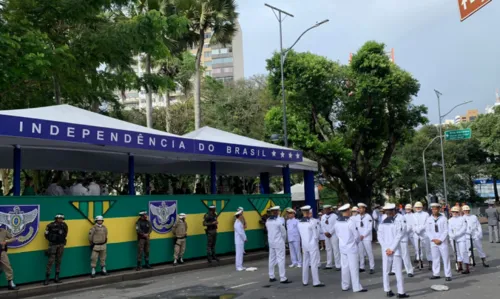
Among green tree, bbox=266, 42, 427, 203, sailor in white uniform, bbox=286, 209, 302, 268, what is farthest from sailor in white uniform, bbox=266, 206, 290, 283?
green tree, bbox=266, 42, 427, 203

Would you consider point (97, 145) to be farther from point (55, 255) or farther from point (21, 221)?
point (55, 255)

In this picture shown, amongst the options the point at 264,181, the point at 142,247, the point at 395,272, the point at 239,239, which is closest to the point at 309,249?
the point at 395,272

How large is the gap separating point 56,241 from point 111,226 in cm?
200

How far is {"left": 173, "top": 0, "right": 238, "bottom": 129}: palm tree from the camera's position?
2897 cm

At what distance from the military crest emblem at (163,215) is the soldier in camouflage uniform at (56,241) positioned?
329 centimetres

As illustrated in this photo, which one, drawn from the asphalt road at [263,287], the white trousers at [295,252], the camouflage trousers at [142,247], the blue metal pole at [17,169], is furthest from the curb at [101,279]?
the white trousers at [295,252]

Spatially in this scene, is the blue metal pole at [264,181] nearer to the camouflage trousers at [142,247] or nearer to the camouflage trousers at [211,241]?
the camouflage trousers at [211,241]

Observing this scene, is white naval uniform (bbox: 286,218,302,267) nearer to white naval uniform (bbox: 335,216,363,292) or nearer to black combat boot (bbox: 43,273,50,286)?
white naval uniform (bbox: 335,216,363,292)

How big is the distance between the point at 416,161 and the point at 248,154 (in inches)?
1601

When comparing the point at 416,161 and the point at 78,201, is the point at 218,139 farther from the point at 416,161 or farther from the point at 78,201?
the point at 416,161

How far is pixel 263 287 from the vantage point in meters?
11.4

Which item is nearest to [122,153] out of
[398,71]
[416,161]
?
[398,71]

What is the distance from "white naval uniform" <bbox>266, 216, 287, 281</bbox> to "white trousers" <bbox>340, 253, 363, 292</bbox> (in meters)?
1.75

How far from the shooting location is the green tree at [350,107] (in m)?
24.9
